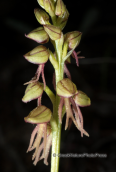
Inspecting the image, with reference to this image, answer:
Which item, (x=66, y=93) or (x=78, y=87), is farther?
(x=78, y=87)

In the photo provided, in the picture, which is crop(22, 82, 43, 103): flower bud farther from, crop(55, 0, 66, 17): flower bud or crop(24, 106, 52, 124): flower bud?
crop(55, 0, 66, 17): flower bud

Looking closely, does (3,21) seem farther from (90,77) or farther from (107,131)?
(107,131)

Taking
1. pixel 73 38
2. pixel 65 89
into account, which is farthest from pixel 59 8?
pixel 65 89

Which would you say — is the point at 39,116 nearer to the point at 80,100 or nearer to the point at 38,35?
the point at 80,100

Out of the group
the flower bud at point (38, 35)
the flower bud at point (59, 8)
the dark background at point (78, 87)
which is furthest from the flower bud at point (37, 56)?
the dark background at point (78, 87)

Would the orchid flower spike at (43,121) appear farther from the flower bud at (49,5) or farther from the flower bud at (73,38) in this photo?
the flower bud at (49,5)

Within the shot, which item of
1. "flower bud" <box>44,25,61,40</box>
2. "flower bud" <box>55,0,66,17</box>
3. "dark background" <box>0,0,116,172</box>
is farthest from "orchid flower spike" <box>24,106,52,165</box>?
"dark background" <box>0,0,116,172</box>

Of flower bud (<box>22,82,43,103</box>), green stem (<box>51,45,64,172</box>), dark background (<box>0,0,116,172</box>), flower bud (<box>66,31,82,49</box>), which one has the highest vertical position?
flower bud (<box>66,31,82,49</box>)
